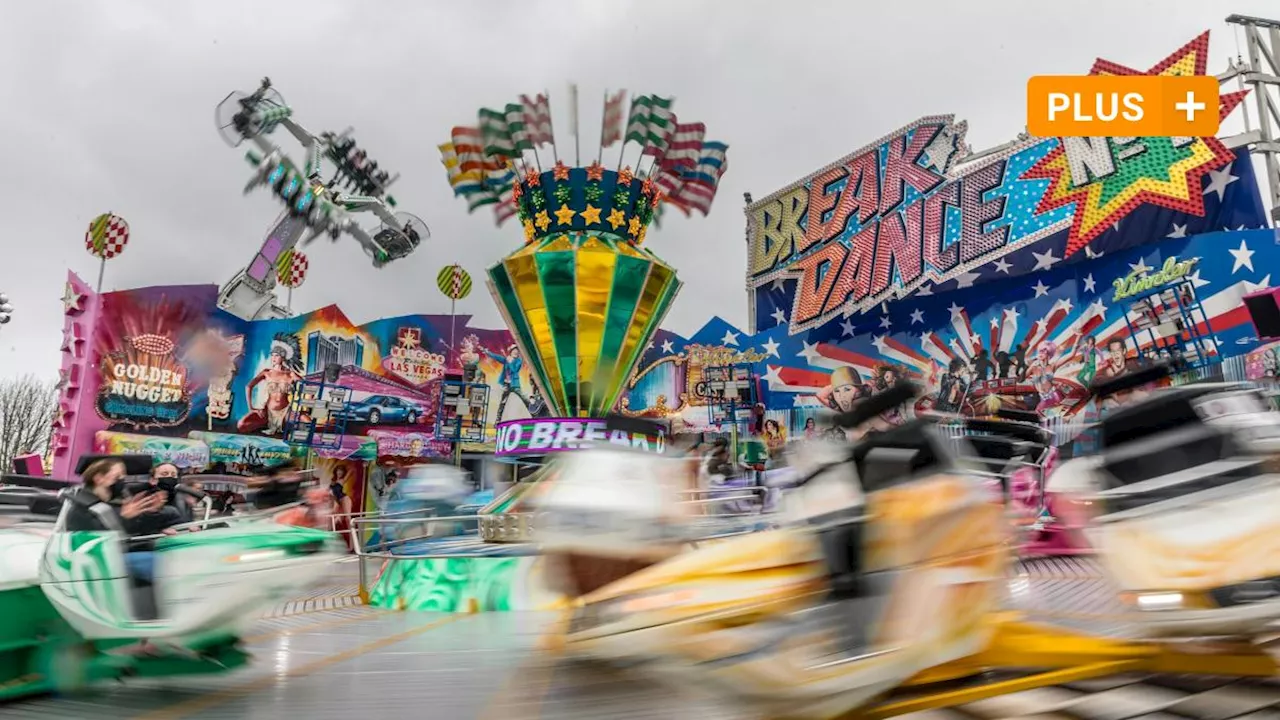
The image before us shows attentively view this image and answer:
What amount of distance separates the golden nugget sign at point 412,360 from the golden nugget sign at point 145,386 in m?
6.20

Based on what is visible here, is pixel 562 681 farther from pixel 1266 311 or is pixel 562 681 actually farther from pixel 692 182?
pixel 692 182

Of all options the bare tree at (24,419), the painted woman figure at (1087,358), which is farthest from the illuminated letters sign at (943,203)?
the bare tree at (24,419)

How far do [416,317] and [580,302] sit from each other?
15.2 metres

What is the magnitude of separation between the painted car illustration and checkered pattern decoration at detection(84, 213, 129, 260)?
27.5 feet

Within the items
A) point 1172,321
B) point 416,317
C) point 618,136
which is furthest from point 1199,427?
point 416,317

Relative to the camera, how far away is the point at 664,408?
29359mm

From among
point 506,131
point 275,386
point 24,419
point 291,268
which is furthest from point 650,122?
point 24,419

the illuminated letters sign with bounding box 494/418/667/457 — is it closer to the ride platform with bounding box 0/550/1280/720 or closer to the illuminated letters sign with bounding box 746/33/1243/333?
the ride platform with bounding box 0/550/1280/720

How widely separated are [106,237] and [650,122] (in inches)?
710

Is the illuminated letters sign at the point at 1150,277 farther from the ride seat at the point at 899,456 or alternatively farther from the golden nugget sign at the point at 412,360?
the golden nugget sign at the point at 412,360

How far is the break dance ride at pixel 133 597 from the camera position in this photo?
4.09 m

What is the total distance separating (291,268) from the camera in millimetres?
30812

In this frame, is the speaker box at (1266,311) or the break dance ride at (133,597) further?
the speaker box at (1266,311)

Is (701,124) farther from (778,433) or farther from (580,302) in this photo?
(778,433)
